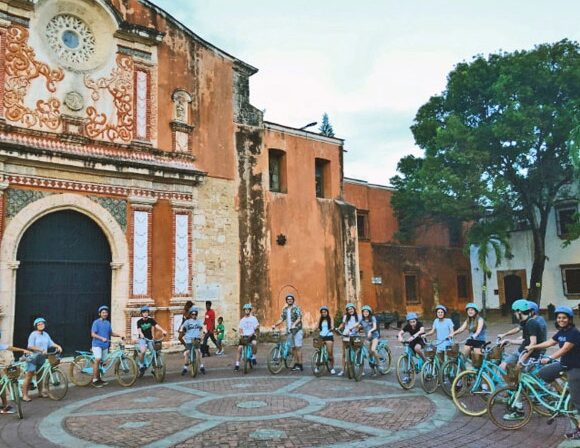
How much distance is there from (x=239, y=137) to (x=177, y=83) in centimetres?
293

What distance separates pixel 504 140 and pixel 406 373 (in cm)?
2033

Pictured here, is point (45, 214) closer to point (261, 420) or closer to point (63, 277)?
point (63, 277)

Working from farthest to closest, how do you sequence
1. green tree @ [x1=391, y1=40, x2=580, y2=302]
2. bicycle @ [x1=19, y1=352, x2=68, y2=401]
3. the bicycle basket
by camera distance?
green tree @ [x1=391, y1=40, x2=580, y2=302]
bicycle @ [x1=19, y1=352, x2=68, y2=401]
the bicycle basket

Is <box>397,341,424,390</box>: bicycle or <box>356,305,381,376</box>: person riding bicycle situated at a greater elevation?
<box>356,305,381,376</box>: person riding bicycle

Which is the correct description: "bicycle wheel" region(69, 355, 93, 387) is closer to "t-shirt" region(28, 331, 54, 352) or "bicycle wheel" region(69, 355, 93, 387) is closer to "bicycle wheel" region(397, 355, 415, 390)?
"t-shirt" region(28, 331, 54, 352)

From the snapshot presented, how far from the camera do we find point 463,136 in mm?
27016

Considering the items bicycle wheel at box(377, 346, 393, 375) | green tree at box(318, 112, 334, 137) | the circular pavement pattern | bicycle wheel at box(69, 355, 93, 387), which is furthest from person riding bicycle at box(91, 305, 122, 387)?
green tree at box(318, 112, 334, 137)

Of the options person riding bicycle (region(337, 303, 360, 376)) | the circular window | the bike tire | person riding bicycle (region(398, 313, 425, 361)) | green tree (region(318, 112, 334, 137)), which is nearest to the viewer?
person riding bicycle (region(398, 313, 425, 361))

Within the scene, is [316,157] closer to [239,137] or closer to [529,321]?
[239,137]

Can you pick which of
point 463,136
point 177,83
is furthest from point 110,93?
point 463,136

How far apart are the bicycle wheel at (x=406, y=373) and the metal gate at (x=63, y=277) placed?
31.3 ft

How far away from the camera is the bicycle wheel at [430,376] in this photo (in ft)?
32.5

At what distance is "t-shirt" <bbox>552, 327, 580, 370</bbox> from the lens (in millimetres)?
6586

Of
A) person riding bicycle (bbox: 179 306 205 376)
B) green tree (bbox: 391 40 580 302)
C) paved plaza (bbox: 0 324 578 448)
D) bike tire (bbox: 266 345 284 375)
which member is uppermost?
green tree (bbox: 391 40 580 302)
